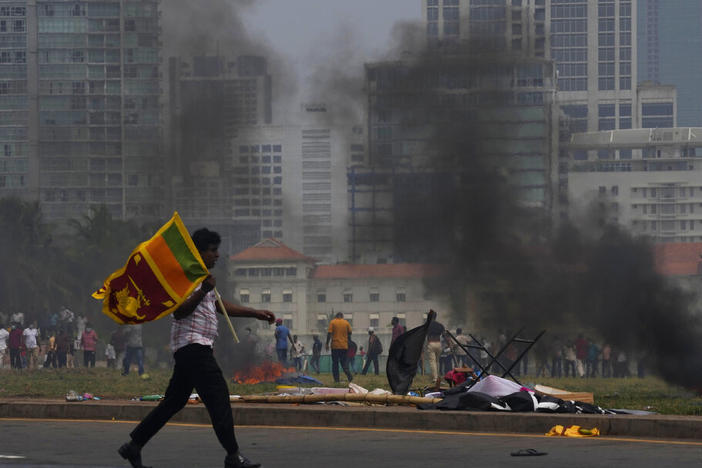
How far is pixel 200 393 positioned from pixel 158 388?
1176cm

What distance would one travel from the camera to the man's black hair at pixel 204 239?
8.73m

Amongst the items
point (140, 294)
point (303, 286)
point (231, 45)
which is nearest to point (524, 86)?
point (231, 45)

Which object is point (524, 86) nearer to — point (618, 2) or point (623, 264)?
point (623, 264)

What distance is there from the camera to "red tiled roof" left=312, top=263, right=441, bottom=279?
50.2 metres

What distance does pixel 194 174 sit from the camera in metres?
47.3

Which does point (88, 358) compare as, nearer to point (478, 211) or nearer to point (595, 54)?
point (478, 211)

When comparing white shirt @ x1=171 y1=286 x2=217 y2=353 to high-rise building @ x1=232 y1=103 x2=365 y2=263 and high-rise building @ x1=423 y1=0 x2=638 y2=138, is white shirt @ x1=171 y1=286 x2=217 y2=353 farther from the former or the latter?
high-rise building @ x1=423 y1=0 x2=638 y2=138

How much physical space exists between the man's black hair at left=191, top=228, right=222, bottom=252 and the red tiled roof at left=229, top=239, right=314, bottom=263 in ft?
196

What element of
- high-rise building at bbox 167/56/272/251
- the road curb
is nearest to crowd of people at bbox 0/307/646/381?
high-rise building at bbox 167/56/272/251

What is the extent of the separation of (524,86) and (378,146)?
18.5ft

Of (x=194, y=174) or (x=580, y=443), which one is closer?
(x=580, y=443)

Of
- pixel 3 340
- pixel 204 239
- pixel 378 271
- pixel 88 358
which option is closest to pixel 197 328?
pixel 204 239

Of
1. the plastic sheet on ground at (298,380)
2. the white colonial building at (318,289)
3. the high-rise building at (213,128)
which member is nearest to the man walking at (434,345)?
the plastic sheet on ground at (298,380)

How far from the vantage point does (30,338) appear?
32.7 meters
